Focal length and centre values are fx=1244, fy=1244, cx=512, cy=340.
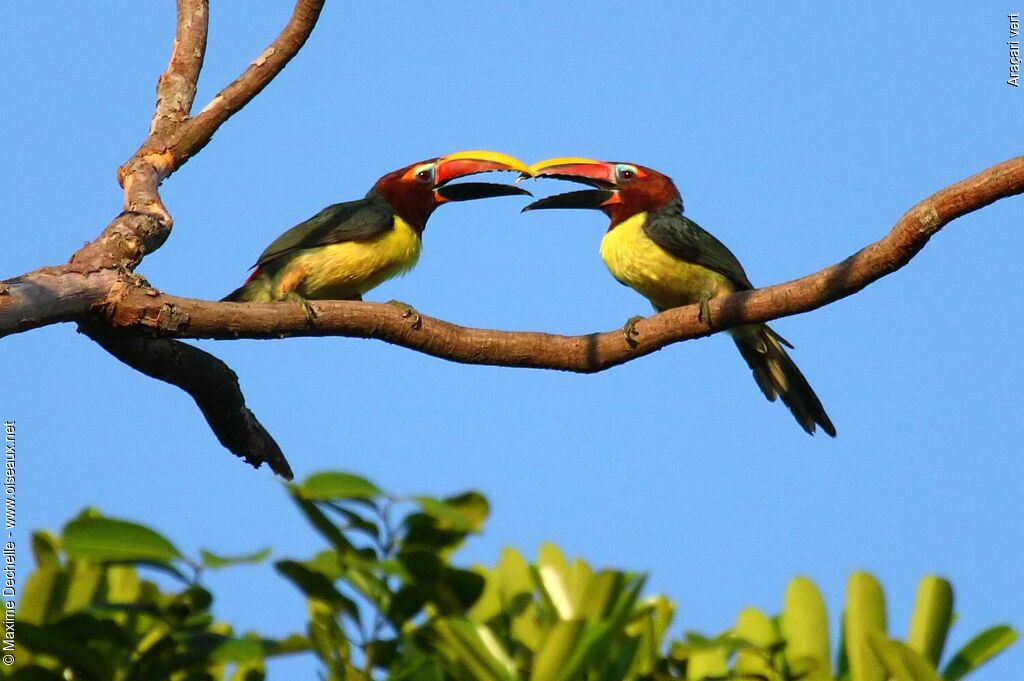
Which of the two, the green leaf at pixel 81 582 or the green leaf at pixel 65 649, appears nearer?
the green leaf at pixel 65 649

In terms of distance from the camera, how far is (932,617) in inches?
113

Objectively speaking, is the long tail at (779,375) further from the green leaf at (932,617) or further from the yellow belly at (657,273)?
the green leaf at (932,617)

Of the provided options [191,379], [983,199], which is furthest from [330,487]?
[191,379]

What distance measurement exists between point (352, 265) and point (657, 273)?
1832mm

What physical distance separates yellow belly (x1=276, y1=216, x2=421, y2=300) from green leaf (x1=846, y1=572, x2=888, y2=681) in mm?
4881

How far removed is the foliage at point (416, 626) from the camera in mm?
2391

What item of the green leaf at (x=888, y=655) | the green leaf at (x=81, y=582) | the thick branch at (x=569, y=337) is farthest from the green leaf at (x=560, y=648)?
the thick branch at (x=569, y=337)

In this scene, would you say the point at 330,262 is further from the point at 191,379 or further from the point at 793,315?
the point at 793,315

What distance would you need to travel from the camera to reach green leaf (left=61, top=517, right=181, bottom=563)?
2242mm

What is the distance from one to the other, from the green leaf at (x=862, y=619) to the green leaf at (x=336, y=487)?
1.30 m

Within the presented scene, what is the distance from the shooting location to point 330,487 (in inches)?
85.3

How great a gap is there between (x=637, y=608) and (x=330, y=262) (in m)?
4.71

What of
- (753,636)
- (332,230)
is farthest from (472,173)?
(753,636)

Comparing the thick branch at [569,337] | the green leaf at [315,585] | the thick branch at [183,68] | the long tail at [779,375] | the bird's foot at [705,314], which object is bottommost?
the green leaf at [315,585]
